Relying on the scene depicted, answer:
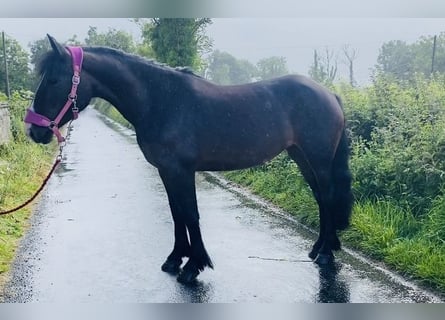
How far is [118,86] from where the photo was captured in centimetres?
270

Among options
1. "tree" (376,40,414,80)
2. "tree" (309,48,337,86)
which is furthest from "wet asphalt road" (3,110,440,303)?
"tree" (376,40,414,80)

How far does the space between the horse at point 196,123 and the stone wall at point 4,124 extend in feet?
1.61

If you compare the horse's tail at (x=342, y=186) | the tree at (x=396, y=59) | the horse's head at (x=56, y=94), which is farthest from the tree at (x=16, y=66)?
the tree at (x=396, y=59)

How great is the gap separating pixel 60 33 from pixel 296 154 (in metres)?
1.48

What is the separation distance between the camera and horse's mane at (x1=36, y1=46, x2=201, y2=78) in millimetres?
2570

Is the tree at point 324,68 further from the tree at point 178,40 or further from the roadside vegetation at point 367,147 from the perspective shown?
the tree at point 178,40

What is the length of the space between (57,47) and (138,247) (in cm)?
118

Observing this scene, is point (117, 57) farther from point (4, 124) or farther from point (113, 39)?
point (4, 124)

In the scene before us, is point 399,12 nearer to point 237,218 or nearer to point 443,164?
point 443,164

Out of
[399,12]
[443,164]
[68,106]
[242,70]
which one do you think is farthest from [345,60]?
[68,106]

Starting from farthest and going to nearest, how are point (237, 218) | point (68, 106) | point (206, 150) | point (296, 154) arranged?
1. point (237, 218)
2. point (296, 154)
3. point (206, 150)
4. point (68, 106)

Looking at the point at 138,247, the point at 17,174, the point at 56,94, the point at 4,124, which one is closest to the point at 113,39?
the point at 56,94

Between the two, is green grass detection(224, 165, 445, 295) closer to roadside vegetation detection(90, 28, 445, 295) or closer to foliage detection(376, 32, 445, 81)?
roadside vegetation detection(90, 28, 445, 295)

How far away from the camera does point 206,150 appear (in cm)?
279
